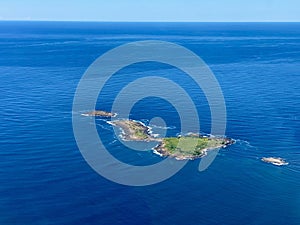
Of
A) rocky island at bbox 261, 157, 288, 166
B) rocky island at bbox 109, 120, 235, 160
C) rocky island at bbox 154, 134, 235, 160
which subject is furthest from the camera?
rocky island at bbox 109, 120, 235, 160

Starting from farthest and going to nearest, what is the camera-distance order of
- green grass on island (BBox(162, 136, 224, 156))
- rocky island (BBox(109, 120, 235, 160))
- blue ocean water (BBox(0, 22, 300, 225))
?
green grass on island (BBox(162, 136, 224, 156)), rocky island (BBox(109, 120, 235, 160)), blue ocean water (BBox(0, 22, 300, 225))

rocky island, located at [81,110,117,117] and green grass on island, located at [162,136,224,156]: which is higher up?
rocky island, located at [81,110,117,117]

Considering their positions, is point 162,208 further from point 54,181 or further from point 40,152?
point 40,152

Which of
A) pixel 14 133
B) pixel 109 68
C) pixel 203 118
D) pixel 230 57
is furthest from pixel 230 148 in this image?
pixel 230 57

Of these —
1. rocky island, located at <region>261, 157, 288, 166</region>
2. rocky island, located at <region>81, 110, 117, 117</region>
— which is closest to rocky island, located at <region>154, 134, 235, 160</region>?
rocky island, located at <region>261, 157, 288, 166</region>

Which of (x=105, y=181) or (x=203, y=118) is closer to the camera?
(x=105, y=181)

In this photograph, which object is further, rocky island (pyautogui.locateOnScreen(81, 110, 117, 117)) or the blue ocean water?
rocky island (pyautogui.locateOnScreen(81, 110, 117, 117))

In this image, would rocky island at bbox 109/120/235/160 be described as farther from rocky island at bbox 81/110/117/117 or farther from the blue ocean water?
rocky island at bbox 81/110/117/117

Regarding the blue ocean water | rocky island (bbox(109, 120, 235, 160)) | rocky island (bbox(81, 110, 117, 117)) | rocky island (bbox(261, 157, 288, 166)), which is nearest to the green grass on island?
rocky island (bbox(109, 120, 235, 160))

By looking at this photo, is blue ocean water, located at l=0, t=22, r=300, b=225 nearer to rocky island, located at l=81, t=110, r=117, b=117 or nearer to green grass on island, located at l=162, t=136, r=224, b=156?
green grass on island, located at l=162, t=136, r=224, b=156
